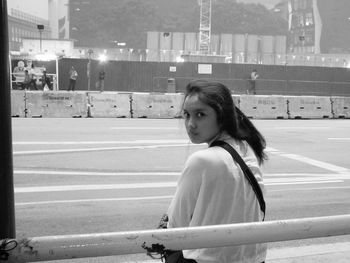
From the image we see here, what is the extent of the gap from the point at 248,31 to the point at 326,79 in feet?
225

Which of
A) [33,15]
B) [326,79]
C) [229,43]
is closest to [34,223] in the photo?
[326,79]

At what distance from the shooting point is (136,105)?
19.4 meters

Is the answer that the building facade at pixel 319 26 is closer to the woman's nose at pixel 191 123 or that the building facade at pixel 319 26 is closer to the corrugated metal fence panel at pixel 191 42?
the corrugated metal fence panel at pixel 191 42

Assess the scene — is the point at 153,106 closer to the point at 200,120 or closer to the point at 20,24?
the point at 200,120

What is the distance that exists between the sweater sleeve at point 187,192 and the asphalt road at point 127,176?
0.89m

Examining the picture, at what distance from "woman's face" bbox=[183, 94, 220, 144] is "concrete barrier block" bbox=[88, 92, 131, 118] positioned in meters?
16.9

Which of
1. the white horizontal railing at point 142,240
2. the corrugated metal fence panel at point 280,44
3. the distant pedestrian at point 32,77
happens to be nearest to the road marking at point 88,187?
the white horizontal railing at point 142,240

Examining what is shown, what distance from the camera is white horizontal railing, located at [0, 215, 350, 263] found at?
5.57ft

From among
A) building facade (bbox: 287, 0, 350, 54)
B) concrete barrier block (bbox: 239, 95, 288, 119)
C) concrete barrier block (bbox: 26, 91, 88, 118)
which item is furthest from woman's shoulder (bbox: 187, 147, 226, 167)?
building facade (bbox: 287, 0, 350, 54)

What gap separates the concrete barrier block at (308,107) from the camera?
20641 millimetres

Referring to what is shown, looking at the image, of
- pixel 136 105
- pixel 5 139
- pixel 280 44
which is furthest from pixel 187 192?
pixel 280 44

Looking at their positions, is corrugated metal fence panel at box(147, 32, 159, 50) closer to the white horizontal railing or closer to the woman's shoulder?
the woman's shoulder

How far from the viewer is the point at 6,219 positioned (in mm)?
2217

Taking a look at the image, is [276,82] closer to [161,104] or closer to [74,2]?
[161,104]
